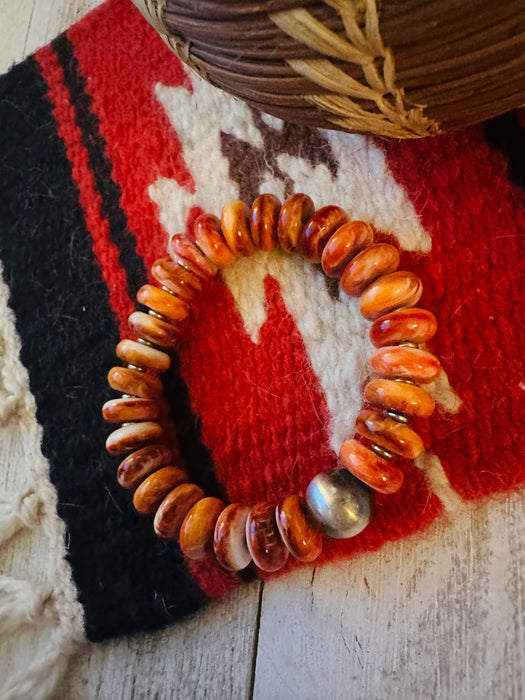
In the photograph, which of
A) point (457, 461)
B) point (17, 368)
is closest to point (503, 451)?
point (457, 461)

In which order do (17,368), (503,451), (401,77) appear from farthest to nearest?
(17,368), (503,451), (401,77)

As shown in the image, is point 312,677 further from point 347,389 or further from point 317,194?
point 317,194

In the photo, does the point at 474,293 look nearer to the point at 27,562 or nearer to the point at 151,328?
the point at 151,328

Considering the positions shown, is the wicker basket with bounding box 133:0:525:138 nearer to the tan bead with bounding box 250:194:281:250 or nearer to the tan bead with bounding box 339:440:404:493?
the tan bead with bounding box 250:194:281:250

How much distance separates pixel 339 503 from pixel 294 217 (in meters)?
0.20

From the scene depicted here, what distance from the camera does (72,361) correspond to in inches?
20.7

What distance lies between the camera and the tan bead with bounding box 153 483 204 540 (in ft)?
1.41

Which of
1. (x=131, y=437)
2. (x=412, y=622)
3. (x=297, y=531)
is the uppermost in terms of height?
(x=131, y=437)

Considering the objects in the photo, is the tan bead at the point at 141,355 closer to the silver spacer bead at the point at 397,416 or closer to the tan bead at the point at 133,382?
the tan bead at the point at 133,382

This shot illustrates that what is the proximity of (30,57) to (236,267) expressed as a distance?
1.11 ft

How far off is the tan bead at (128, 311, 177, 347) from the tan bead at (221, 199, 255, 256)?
8 centimetres

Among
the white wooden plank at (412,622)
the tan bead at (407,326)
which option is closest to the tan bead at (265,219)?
the tan bead at (407,326)

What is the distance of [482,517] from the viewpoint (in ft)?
1.37

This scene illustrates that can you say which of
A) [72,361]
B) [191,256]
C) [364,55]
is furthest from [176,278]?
[364,55]
